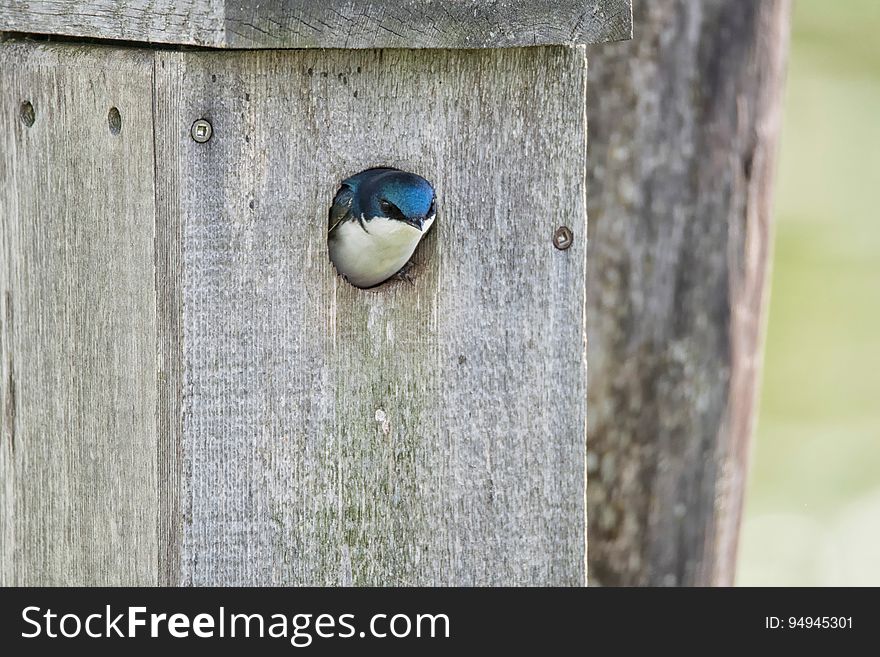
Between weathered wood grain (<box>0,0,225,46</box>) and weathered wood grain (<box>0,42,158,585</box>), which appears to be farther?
weathered wood grain (<box>0,42,158,585</box>)

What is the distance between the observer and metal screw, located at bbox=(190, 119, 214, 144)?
1773 millimetres

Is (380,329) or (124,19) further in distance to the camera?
(380,329)

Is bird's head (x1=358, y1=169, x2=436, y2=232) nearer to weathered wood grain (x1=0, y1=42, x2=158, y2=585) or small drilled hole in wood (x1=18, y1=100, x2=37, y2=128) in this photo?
weathered wood grain (x1=0, y1=42, x2=158, y2=585)

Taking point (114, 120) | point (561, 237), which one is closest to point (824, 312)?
point (561, 237)

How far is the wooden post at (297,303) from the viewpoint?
5.95 feet

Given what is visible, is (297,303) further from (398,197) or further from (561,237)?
(561,237)

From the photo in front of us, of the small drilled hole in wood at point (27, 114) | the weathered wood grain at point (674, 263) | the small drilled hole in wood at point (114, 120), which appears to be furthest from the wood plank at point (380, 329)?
the weathered wood grain at point (674, 263)

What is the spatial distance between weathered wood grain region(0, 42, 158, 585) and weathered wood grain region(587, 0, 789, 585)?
1261mm

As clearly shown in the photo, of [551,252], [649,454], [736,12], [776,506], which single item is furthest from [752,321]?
[776,506]

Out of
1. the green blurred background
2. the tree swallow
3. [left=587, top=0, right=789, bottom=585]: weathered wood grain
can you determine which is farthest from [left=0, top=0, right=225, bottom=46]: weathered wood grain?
the green blurred background

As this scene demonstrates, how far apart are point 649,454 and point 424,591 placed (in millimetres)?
1172

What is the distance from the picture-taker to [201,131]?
1.78m

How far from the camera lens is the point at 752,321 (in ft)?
10.5

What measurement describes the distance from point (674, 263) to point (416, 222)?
1.18 meters
